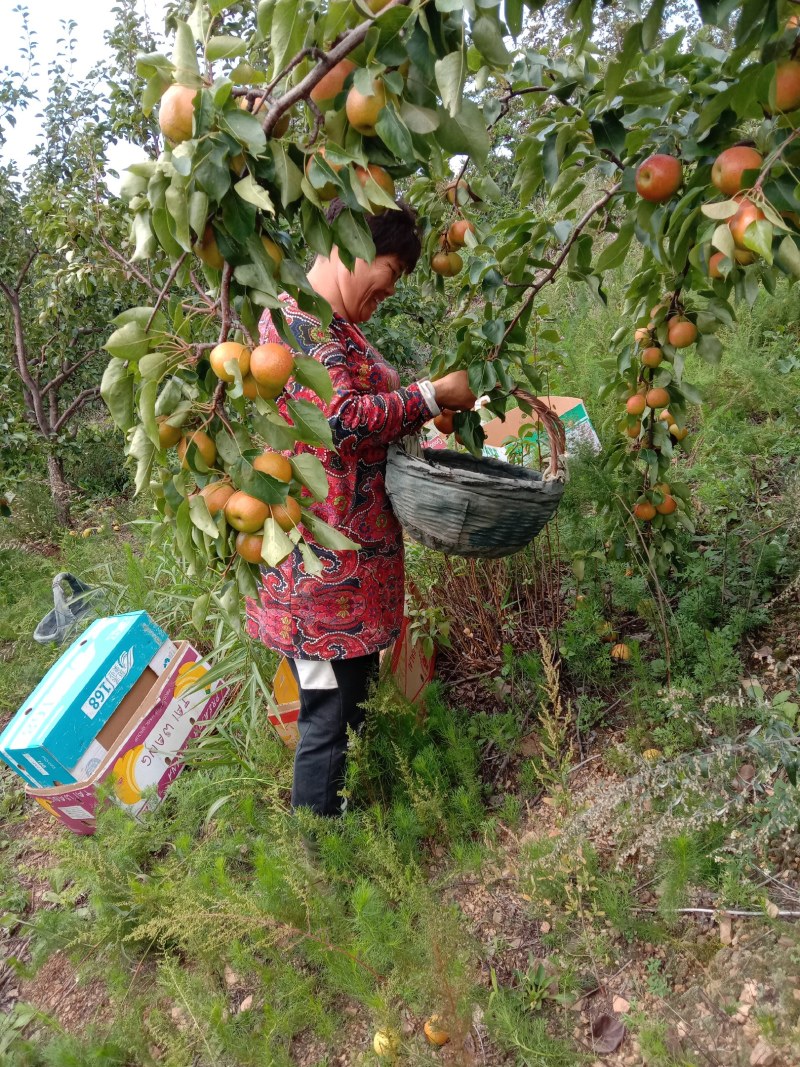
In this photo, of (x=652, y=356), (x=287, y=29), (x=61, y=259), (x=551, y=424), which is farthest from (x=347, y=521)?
(x=61, y=259)

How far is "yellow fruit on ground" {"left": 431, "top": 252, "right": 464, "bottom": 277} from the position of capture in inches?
73.0

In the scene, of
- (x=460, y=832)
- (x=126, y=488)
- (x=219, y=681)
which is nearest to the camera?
(x=460, y=832)

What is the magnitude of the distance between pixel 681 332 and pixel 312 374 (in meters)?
1.02

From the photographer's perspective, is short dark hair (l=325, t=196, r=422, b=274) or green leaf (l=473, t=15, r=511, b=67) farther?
short dark hair (l=325, t=196, r=422, b=274)

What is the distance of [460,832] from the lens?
1.98 m

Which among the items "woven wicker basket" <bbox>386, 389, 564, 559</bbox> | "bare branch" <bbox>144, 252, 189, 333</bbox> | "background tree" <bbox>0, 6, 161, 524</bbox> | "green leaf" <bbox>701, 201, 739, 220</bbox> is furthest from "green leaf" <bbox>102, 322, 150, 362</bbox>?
"background tree" <bbox>0, 6, 161, 524</bbox>

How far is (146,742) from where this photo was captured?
2492 millimetres

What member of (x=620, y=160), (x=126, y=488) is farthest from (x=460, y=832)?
(x=126, y=488)

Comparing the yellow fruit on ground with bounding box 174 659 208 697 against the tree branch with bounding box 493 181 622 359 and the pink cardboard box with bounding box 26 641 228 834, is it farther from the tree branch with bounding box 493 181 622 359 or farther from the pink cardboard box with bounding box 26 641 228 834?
the tree branch with bounding box 493 181 622 359

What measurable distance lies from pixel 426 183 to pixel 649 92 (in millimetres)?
752

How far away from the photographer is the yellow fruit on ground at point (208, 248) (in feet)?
3.21

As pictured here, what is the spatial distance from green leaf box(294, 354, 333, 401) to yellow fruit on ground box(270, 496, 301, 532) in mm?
169

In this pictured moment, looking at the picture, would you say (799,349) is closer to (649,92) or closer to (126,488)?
(649,92)

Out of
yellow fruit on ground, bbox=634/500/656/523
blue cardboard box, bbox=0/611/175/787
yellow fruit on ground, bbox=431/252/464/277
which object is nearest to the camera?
yellow fruit on ground, bbox=431/252/464/277
